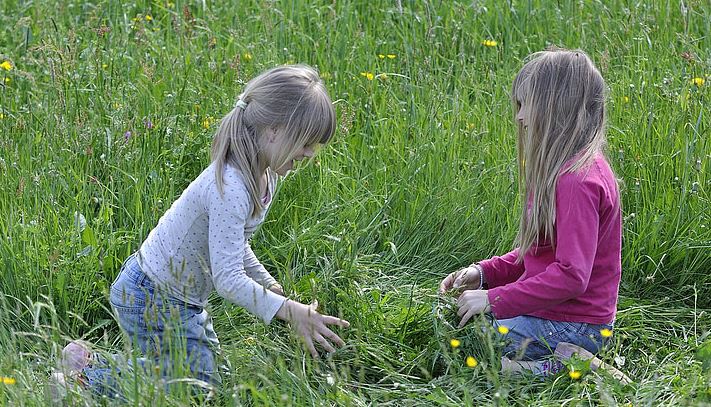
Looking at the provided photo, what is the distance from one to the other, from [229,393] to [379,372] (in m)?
0.56

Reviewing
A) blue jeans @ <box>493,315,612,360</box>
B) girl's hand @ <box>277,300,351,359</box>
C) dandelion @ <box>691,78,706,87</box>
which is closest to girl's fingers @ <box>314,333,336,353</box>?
girl's hand @ <box>277,300,351,359</box>

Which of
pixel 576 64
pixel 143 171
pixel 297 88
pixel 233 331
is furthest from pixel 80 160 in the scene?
pixel 576 64

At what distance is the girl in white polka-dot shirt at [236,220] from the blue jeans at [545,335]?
545 mm

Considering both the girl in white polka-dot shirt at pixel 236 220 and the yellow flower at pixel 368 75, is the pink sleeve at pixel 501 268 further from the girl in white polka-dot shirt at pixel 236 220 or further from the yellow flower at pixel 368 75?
the yellow flower at pixel 368 75

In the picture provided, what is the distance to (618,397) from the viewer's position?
2756 mm

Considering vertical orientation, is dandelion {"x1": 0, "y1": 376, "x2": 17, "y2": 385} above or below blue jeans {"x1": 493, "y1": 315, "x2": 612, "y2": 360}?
above

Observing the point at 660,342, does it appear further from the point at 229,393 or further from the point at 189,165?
the point at 189,165

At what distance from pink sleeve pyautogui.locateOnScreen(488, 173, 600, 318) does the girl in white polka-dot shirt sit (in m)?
0.59

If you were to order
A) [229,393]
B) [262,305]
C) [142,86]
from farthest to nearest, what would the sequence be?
1. [142,86]
2. [262,305]
3. [229,393]

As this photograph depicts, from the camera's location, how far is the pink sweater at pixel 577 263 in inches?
110

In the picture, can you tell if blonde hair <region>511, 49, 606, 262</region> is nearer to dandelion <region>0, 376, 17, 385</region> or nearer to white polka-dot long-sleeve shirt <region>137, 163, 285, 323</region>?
white polka-dot long-sleeve shirt <region>137, 163, 285, 323</region>

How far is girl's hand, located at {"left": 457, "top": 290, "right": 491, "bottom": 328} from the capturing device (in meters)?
2.90

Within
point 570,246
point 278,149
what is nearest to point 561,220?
point 570,246

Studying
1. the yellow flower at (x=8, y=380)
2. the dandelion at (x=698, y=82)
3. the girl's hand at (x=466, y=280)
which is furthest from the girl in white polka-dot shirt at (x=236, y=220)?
the dandelion at (x=698, y=82)
